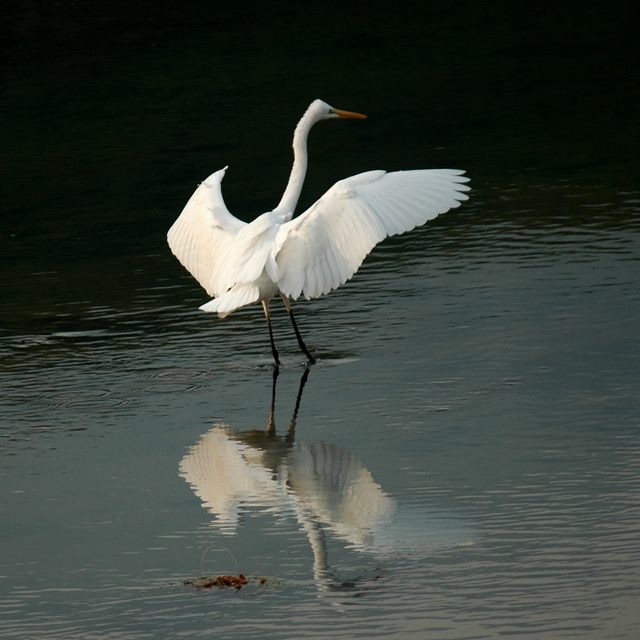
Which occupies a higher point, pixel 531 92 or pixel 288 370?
pixel 531 92

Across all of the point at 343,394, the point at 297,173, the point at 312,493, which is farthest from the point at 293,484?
the point at 297,173

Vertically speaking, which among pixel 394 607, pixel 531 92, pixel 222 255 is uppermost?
pixel 531 92

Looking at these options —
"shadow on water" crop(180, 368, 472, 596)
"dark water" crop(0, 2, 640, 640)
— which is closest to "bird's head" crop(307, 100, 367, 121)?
"dark water" crop(0, 2, 640, 640)

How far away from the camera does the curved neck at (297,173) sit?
8.96 metres

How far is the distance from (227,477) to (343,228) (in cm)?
209

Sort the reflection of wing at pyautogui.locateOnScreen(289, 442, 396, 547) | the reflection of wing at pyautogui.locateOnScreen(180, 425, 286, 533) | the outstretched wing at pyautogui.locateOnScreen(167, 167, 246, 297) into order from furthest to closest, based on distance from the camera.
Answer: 1. the outstretched wing at pyautogui.locateOnScreen(167, 167, 246, 297)
2. the reflection of wing at pyautogui.locateOnScreen(180, 425, 286, 533)
3. the reflection of wing at pyautogui.locateOnScreen(289, 442, 396, 547)

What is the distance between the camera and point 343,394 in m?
7.66

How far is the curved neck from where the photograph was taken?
8961 millimetres

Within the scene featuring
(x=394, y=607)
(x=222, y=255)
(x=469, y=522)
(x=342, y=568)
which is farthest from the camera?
(x=222, y=255)

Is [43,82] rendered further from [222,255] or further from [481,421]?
[481,421]

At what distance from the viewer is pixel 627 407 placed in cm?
694

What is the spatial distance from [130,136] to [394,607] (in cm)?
1260

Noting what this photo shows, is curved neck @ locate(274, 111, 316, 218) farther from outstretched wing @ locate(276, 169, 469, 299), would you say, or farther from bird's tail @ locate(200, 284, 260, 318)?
bird's tail @ locate(200, 284, 260, 318)

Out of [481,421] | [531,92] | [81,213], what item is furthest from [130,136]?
[481,421]
